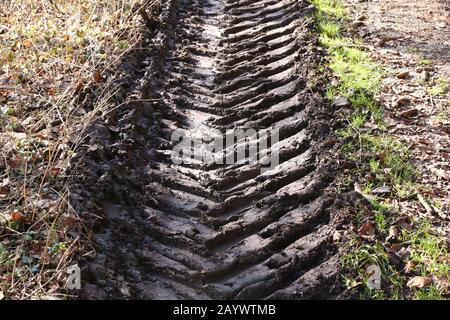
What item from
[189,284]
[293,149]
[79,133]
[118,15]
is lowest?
[189,284]

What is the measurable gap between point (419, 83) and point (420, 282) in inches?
105

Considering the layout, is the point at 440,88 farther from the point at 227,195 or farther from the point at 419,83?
the point at 227,195

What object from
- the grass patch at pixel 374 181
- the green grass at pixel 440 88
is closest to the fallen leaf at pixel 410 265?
the grass patch at pixel 374 181

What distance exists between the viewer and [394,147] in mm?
4281

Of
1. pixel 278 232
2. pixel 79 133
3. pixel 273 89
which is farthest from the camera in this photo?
pixel 273 89

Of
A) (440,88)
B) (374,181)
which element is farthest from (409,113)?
(374,181)

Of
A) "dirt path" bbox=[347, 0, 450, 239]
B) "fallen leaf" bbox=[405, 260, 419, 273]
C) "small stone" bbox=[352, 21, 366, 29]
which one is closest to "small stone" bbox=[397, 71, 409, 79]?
"dirt path" bbox=[347, 0, 450, 239]

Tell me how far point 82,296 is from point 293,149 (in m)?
2.14

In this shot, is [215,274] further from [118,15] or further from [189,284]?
[118,15]

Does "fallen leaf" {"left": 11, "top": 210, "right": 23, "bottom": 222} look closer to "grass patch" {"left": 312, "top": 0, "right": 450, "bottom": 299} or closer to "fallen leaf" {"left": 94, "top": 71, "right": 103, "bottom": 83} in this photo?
"fallen leaf" {"left": 94, "top": 71, "right": 103, "bottom": 83}

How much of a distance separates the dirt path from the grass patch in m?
0.09

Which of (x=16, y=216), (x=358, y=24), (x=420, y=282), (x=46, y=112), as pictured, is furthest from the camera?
(x=358, y=24)

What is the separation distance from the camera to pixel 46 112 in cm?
442
